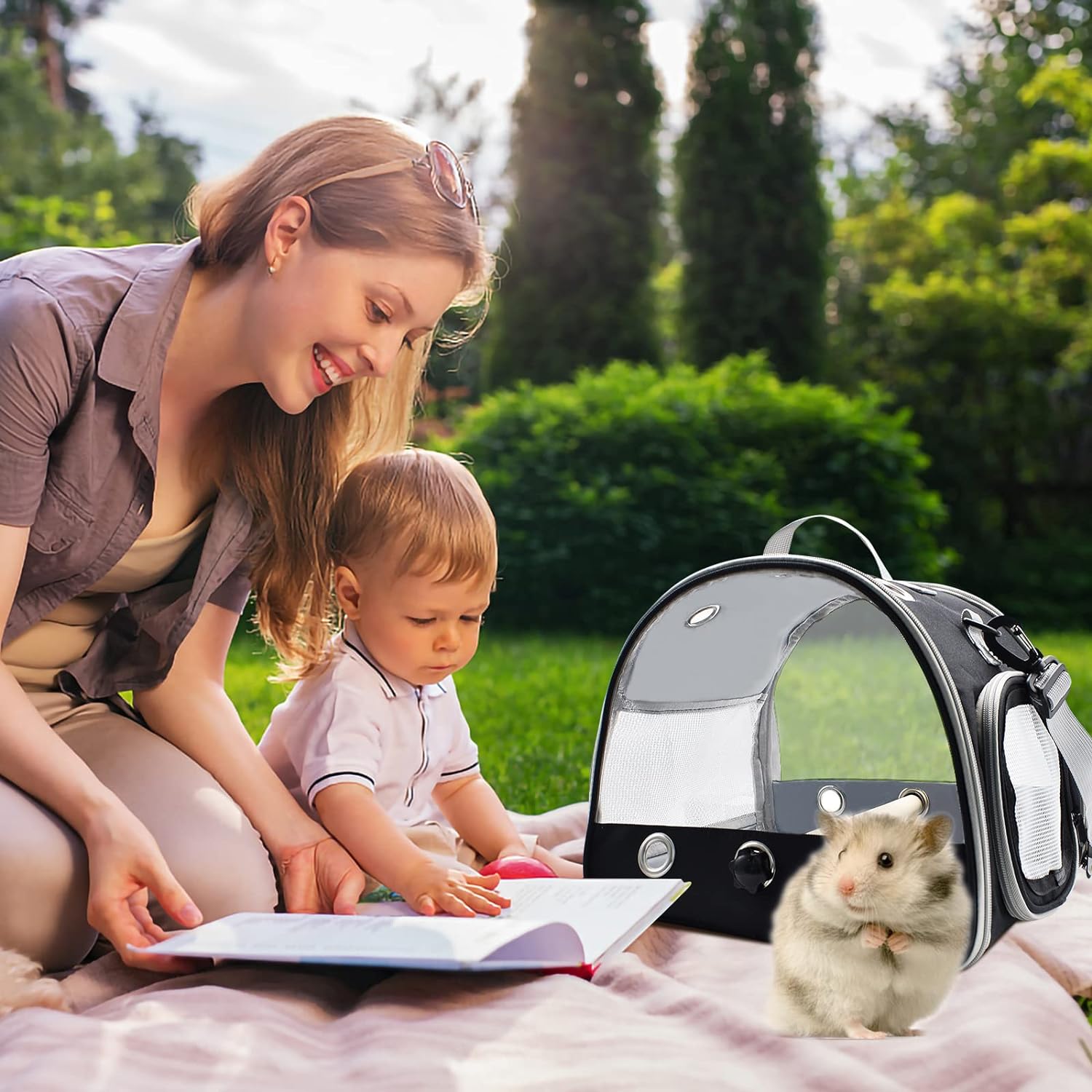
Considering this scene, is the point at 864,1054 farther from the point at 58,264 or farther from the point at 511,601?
the point at 511,601

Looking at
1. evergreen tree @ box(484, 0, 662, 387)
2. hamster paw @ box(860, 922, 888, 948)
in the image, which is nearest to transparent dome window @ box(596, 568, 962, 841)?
hamster paw @ box(860, 922, 888, 948)

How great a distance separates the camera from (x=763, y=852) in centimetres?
183

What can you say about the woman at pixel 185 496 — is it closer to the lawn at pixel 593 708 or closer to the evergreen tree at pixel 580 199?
the lawn at pixel 593 708

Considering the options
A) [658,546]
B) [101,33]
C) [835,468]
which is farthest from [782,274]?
[101,33]

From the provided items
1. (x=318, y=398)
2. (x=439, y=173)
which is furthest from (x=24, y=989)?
(x=439, y=173)

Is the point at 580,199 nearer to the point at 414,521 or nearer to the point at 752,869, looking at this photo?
the point at 414,521

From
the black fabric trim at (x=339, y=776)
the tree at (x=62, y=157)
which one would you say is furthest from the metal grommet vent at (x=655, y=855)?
the tree at (x=62, y=157)

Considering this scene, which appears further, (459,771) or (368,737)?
(459,771)

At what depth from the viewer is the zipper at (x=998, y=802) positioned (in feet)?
5.24

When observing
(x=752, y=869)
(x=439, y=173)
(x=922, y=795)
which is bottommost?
(x=752, y=869)

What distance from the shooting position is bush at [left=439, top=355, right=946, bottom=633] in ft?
24.4

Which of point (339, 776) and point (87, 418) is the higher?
point (87, 418)

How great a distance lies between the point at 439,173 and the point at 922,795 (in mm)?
1269

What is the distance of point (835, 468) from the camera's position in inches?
310
